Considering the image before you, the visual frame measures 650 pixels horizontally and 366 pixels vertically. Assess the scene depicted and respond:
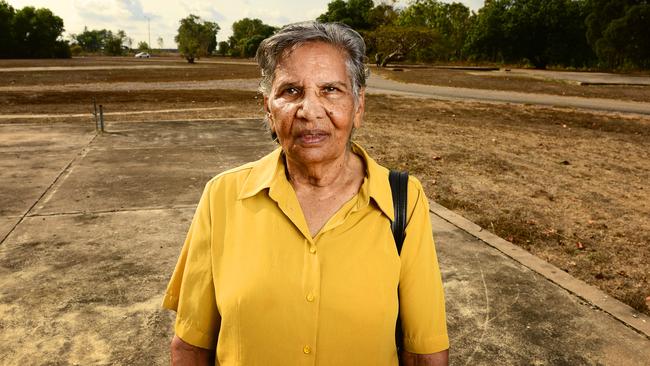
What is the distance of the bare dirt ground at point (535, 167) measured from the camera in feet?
16.1

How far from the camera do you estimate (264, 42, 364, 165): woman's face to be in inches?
66.4

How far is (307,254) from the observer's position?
156 cm

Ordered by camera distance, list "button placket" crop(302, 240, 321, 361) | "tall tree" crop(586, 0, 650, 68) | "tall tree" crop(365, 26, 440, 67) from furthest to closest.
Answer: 1. "tall tree" crop(365, 26, 440, 67)
2. "tall tree" crop(586, 0, 650, 68)
3. "button placket" crop(302, 240, 321, 361)

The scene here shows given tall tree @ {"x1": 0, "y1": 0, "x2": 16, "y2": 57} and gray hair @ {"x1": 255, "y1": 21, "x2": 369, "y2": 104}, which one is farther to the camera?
tall tree @ {"x1": 0, "y1": 0, "x2": 16, "y2": 57}

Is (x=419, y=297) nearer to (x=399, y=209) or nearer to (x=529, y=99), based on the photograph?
(x=399, y=209)

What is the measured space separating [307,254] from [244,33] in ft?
432

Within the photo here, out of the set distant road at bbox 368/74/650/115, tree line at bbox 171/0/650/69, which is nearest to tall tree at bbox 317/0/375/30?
tree line at bbox 171/0/650/69

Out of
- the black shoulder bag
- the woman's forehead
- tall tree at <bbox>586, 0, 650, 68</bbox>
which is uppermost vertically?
tall tree at <bbox>586, 0, 650, 68</bbox>

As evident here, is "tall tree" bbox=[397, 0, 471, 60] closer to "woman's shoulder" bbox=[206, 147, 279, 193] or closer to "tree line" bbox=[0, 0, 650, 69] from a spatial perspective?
"tree line" bbox=[0, 0, 650, 69]

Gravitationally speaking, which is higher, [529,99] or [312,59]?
[312,59]

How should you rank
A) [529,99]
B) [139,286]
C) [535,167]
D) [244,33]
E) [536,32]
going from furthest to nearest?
[244,33] → [536,32] → [529,99] → [535,167] → [139,286]

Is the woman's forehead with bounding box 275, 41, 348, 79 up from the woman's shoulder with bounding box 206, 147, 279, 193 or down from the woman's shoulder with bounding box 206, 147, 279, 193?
up

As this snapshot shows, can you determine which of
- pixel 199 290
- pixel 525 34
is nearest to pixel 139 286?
pixel 199 290

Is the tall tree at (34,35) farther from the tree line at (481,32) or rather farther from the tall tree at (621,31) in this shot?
the tall tree at (621,31)
